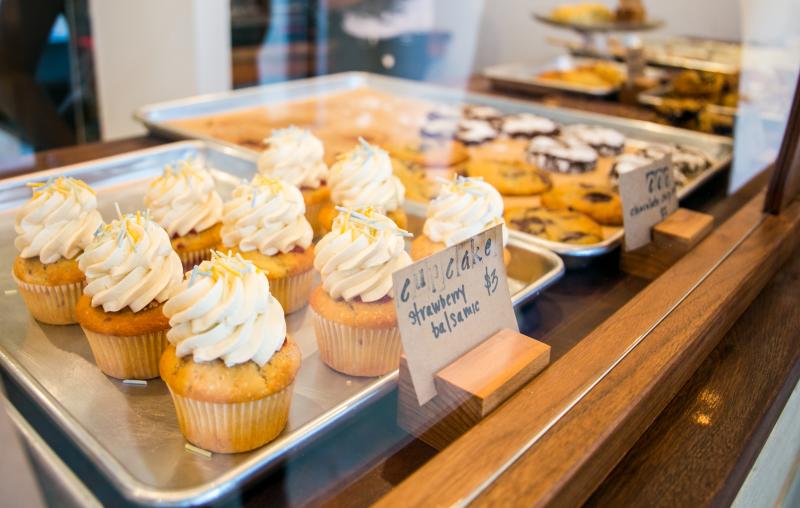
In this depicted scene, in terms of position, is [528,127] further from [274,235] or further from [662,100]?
[274,235]

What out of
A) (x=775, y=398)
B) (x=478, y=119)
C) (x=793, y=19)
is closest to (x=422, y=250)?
(x=775, y=398)

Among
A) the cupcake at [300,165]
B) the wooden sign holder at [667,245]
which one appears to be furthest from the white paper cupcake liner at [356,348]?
the wooden sign holder at [667,245]

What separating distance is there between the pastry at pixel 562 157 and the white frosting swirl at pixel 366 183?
32.5 inches

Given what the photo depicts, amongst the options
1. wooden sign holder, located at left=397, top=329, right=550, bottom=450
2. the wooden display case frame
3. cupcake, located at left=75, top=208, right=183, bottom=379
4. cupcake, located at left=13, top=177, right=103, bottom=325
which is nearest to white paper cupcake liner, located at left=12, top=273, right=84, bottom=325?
cupcake, located at left=13, top=177, right=103, bottom=325

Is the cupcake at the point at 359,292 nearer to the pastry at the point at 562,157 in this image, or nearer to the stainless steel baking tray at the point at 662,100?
the pastry at the point at 562,157

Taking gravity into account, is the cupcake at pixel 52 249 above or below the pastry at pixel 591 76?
below

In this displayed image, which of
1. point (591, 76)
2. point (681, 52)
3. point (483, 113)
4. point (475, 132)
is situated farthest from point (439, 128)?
point (681, 52)

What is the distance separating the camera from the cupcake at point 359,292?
1295mm

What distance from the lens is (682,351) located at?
1.15 meters

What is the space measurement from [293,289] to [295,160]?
1.75 ft

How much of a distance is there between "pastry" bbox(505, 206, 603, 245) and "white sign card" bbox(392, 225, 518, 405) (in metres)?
0.71

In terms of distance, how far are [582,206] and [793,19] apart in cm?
79

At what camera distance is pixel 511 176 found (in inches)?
88.8

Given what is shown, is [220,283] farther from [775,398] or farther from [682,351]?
[775,398]
